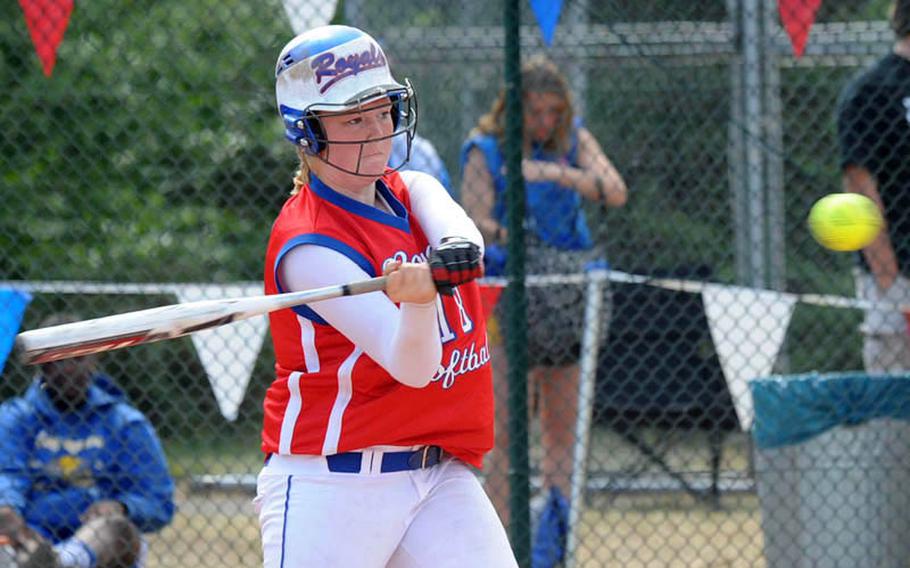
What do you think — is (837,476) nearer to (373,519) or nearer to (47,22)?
(373,519)

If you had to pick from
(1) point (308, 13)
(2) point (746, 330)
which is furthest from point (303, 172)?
(2) point (746, 330)

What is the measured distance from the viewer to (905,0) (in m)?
4.87

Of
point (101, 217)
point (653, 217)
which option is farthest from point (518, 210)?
point (101, 217)

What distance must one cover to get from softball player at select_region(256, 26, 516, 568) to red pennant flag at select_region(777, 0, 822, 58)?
225 centimetres

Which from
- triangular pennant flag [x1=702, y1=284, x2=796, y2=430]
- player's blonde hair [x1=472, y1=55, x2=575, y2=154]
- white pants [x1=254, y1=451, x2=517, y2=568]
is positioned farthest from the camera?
triangular pennant flag [x1=702, y1=284, x2=796, y2=430]

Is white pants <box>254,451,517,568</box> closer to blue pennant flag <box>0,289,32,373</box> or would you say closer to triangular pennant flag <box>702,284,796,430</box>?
blue pennant flag <box>0,289,32,373</box>

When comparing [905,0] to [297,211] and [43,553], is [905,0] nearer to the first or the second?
[297,211]

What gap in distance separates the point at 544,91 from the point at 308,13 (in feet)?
3.02

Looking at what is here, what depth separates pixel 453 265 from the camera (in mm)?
2494

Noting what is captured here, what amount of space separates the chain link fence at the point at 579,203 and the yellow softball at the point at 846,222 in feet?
1.92

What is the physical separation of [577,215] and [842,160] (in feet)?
3.35

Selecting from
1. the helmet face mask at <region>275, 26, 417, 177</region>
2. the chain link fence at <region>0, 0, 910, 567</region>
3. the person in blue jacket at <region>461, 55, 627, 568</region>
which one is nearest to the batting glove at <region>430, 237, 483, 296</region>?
the helmet face mask at <region>275, 26, 417, 177</region>

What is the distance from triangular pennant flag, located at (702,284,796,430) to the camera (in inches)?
197

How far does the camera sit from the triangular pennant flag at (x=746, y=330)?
5.01 metres
